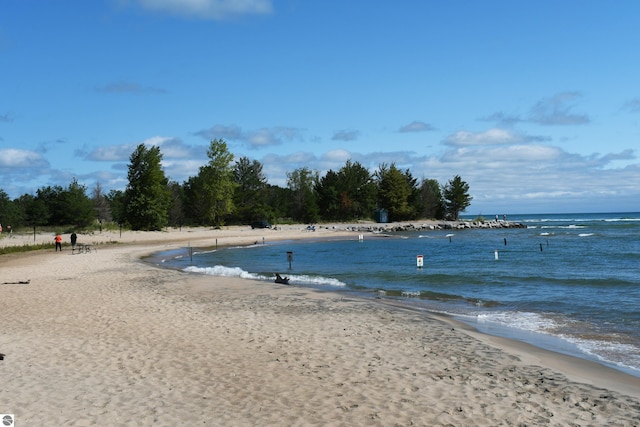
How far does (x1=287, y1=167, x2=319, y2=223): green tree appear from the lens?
101 meters

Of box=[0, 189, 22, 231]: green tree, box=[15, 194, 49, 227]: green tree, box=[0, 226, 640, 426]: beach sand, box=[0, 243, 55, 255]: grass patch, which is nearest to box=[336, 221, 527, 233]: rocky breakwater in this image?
box=[15, 194, 49, 227]: green tree

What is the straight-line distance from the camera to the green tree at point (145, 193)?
70.1 meters

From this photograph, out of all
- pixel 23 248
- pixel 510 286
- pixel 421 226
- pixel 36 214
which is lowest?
pixel 510 286

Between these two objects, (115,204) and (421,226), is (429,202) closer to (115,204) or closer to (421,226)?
(421,226)

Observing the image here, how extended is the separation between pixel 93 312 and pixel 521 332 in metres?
12.7

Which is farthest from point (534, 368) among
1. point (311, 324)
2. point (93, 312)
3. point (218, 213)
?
point (218, 213)

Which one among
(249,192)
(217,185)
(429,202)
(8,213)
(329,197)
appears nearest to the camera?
(8,213)

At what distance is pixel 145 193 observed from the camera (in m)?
70.6

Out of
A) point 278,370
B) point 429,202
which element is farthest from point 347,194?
point 278,370

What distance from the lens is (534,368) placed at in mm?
10094

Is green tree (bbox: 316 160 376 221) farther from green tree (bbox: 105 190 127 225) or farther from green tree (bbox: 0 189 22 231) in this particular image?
green tree (bbox: 0 189 22 231)

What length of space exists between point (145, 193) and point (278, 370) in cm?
6547

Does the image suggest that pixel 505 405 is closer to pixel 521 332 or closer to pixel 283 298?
pixel 521 332

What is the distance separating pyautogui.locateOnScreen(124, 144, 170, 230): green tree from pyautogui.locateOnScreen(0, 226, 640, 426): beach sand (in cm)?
5395
